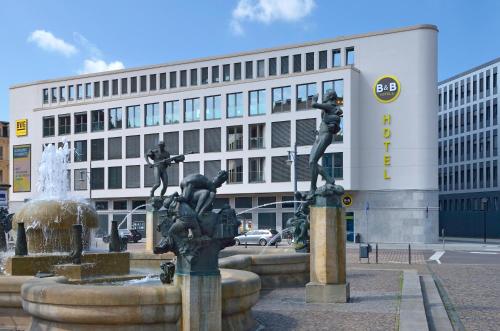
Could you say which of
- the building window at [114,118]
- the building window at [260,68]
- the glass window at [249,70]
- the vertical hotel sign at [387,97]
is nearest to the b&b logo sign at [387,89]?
the vertical hotel sign at [387,97]

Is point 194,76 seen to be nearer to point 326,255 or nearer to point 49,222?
point 49,222

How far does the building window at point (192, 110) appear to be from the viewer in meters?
63.5

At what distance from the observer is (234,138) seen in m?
61.5

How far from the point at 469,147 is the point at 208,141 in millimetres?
33864

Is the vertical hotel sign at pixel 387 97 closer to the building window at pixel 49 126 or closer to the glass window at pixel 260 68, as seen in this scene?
the glass window at pixel 260 68

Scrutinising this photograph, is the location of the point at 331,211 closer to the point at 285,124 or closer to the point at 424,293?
the point at 424,293

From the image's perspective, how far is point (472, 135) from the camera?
76938 millimetres

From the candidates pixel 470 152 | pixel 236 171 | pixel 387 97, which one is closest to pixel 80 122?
pixel 236 171

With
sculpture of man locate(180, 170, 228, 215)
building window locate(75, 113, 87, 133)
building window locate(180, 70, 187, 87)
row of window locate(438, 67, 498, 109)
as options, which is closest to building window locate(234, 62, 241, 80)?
building window locate(180, 70, 187, 87)

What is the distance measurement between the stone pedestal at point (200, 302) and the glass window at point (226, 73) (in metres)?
55.4

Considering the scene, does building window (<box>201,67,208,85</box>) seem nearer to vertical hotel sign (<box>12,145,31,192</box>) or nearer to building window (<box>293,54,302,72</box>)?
building window (<box>293,54,302,72</box>)

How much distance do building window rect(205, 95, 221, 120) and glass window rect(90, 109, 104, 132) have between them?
42.8 ft

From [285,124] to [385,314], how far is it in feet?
157

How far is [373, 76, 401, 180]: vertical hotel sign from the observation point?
54625 millimetres
